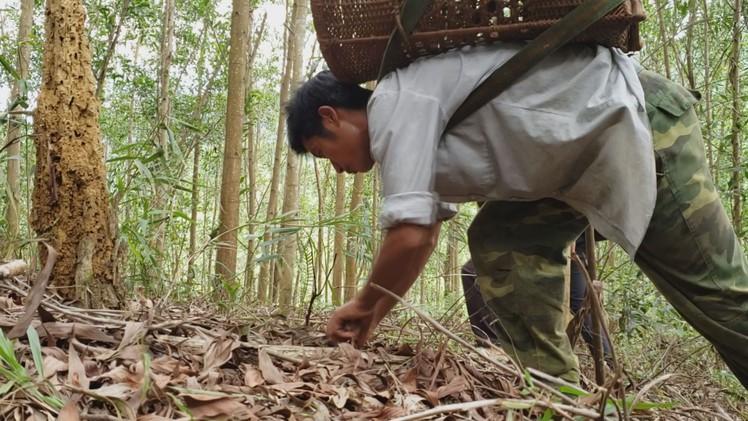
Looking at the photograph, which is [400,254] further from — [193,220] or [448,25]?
[193,220]

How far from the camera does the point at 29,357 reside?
1.34 m

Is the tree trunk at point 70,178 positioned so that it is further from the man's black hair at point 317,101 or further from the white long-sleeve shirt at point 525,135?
the white long-sleeve shirt at point 525,135

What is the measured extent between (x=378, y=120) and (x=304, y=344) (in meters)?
0.82

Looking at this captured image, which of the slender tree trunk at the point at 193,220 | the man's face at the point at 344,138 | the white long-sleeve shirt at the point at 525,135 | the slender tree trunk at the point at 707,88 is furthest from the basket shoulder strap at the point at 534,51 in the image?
the slender tree trunk at the point at 707,88

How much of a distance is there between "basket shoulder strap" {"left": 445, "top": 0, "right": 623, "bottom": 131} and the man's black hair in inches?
14.4

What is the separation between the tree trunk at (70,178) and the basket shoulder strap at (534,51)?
1122 millimetres

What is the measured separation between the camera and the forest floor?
42.4 inches

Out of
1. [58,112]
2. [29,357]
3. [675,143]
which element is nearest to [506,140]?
[675,143]

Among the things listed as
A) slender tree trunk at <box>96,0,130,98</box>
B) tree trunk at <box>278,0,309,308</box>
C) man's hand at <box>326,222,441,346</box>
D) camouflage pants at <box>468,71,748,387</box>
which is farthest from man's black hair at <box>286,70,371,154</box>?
tree trunk at <box>278,0,309,308</box>

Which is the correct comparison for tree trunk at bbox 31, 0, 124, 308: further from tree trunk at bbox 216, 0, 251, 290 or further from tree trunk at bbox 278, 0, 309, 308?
tree trunk at bbox 278, 0, 309, 308

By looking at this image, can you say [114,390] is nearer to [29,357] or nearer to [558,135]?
[29,357]

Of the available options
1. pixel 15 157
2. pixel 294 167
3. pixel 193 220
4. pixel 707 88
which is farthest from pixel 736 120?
pixel 15 157

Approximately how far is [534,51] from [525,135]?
204 millimetres

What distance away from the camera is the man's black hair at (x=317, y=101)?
1.79 metres
